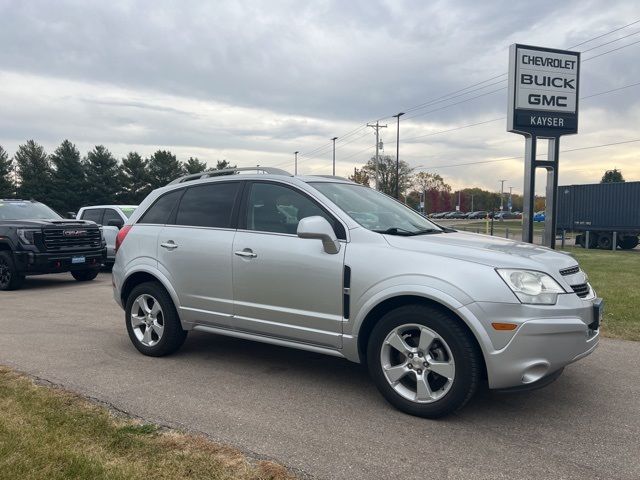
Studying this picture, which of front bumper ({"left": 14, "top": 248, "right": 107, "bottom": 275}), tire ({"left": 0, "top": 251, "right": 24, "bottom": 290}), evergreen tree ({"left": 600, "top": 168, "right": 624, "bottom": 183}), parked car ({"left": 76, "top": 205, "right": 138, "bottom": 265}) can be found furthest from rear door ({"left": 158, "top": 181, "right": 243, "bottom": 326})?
evergreen tree ({"left": 600, "top": 168, "right": 624, "bottom": 183})

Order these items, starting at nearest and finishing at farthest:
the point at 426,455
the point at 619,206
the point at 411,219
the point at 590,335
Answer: the point at 426,455, the point at 590,335, the point at 411,219, the point at 619,206

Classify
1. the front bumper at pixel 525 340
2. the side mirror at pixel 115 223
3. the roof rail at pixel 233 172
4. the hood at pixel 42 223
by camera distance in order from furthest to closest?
the side mirror at pixel 115 223 < the hood at pixel 42 223 < the roof rail at pixel 233 172 < the front bumper at pixel 525 340

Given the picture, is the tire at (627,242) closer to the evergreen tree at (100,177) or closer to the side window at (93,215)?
the side window at (93,215)

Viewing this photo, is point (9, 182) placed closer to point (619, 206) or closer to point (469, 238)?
point (619, 206)

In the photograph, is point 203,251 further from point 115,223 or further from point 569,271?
point 115,223

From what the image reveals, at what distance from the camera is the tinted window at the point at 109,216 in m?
14.3

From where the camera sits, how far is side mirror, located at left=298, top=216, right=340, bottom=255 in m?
4.11

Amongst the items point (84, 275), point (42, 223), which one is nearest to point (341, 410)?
point (42, 223)

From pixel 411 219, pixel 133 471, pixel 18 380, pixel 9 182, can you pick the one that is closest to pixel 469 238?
pixel 411 219

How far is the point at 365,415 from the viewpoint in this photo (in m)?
3.96

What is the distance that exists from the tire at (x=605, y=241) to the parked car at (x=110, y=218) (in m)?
25.8

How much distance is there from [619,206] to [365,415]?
2934 cm

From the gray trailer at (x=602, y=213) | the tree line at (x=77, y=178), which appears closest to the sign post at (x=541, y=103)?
the gray trailer at (x=602, y=213)

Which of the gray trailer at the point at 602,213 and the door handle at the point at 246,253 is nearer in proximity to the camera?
the door handle at the point at 246,253
